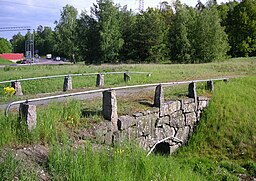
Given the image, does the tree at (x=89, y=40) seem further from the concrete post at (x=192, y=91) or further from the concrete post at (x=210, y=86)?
the concrete post at (x=192, y=91)

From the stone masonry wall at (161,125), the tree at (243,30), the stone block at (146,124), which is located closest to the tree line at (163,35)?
the tree at (243,30)

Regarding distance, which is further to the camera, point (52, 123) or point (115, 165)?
point (52, 123)

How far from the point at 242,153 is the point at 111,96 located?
5.20 meters

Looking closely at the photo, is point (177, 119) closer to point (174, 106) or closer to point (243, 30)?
point (174, 106)

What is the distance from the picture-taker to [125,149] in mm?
5695

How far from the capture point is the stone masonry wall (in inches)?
300

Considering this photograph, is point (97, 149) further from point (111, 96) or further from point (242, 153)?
point (242, 153)

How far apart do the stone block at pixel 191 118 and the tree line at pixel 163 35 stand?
109 feet

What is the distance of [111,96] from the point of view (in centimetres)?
738

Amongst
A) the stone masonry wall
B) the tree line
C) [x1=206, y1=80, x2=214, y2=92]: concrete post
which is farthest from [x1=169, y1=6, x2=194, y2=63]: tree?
the stone masonry wall

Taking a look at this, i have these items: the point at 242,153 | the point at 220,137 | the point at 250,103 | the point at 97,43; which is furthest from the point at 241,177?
the point at 97,43

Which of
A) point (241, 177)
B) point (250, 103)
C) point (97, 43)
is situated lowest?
point (241, 177)

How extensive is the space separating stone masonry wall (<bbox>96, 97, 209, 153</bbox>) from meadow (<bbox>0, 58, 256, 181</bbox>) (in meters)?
0.31

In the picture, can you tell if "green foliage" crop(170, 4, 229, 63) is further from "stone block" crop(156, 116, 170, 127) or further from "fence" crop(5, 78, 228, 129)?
"stone block" crop(156, 116, 170, 127)
